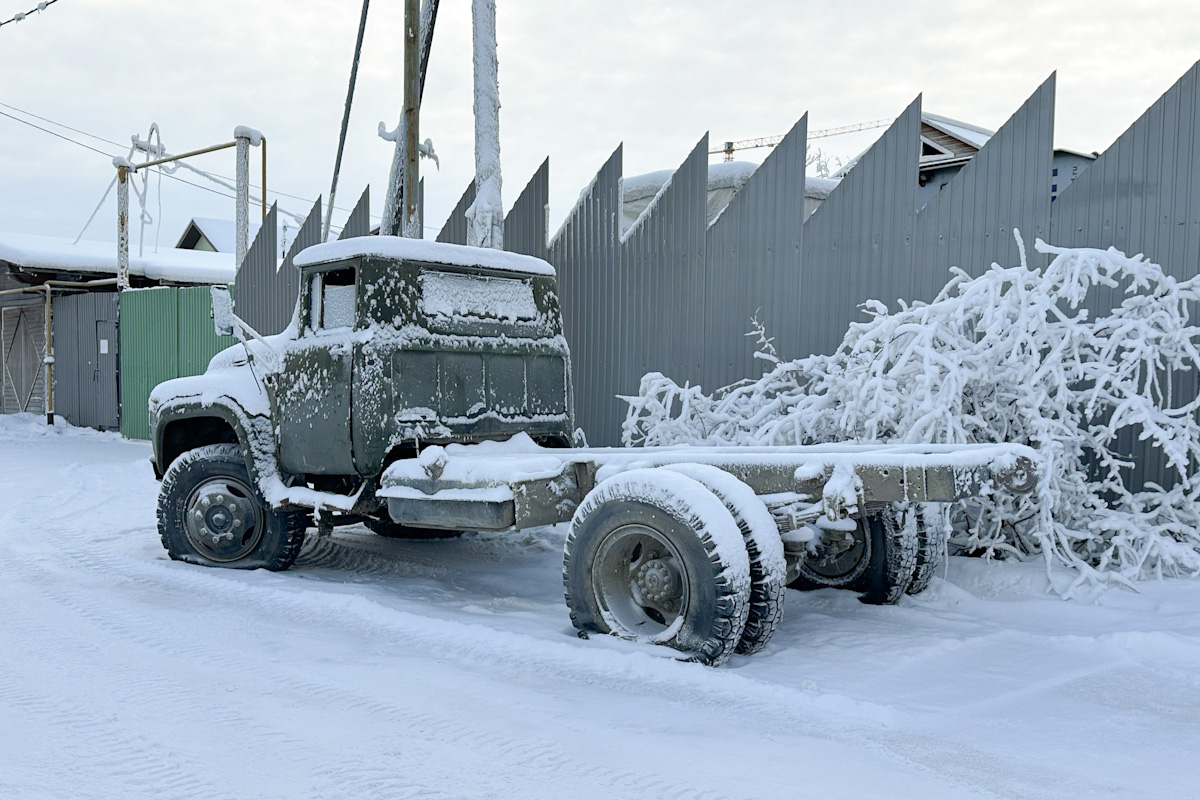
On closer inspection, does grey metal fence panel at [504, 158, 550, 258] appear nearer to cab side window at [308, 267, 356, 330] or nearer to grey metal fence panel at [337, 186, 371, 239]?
grey metal fence panel at [337, 186, 371, 239]

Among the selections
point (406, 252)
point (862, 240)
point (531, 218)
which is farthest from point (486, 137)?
point (406, 252)

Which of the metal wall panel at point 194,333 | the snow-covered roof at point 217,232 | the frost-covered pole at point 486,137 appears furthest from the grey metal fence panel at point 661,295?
the snow-covered roof at point 217,232

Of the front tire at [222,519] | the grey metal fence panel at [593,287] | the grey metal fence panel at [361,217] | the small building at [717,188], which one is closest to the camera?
the front tire at [222,519]

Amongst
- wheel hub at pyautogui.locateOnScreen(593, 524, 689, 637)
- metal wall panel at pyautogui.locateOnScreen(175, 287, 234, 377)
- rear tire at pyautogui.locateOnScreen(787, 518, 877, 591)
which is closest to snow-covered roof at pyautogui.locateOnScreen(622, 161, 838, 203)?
rear tire at pyautogui.locateOnScreen(787, 518, 877, 591)

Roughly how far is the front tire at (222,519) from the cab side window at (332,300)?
4.09 feet

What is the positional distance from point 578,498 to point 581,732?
6.41 ft

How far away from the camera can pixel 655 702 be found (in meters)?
3.91

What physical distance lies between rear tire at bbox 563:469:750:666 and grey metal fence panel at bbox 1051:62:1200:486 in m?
4.10

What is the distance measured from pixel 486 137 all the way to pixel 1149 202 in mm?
6522

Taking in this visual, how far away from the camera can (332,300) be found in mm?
6094

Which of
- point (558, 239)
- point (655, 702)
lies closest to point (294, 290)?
point (558, 239)

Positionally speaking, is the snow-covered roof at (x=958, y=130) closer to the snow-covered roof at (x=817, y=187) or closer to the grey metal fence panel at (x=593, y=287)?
the snow-covered roof at (x=817, y=187)

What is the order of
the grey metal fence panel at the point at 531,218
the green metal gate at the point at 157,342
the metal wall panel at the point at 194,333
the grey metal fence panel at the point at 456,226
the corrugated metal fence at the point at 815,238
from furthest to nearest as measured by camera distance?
1. the green metal gate at the point at 157,342
2. the metal wall panel at the point at 194,333
3. the grey metal fence panel at the point at 456,226
4. the grey metal fence panel at the point at 531,218
5. the corrugated metal fence at the point at 815,238

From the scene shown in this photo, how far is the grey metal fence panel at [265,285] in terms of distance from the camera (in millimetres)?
13539
